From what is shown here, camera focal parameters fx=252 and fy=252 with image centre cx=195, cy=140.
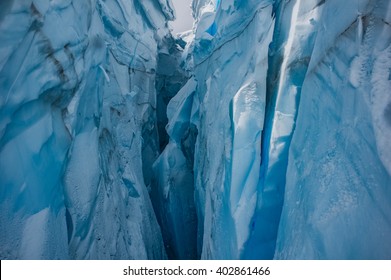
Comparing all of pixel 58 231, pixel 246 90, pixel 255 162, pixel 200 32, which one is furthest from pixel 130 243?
pixel 200 32

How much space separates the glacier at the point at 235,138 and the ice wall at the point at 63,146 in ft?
0.04

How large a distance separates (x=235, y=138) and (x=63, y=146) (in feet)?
5.72

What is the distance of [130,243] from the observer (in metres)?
3.62

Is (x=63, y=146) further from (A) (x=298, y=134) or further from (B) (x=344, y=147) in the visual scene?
(B) (x=344, y=147)

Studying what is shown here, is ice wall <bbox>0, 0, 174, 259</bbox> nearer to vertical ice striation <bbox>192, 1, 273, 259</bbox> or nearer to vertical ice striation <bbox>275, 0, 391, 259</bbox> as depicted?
vertical ice striation <bbox>192, 1, 273, 259</bbox>

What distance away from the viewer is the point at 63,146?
2.33 meters

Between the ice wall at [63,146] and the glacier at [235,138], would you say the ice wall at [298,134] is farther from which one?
the ice wall at [63,146]

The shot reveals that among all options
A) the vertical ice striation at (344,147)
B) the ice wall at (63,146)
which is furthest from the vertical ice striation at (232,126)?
the ice wall at (63,146)

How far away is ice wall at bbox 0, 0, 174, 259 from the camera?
176 centimetres

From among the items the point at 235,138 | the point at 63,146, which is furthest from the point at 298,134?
the point at 63,146

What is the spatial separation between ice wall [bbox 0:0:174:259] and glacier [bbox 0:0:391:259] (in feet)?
0.04

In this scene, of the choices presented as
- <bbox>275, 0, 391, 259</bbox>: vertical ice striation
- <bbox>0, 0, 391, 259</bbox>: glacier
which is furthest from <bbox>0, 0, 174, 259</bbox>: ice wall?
<bbox>275, 0, 391, 259</bbox>: vertical ice striation

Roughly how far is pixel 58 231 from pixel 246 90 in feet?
7.78

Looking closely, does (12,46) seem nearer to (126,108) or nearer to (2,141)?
(2,141)
